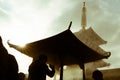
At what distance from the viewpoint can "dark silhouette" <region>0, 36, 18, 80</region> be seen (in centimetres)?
398

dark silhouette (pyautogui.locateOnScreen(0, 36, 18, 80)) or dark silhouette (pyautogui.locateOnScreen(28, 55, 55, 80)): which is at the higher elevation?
dark silhouette (pyautogui.locateOnScreen(28, 55, 55, 80))

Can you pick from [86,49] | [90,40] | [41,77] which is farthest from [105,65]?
[41,77]

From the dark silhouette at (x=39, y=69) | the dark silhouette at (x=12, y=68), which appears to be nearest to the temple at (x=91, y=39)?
the dark silhouette at (x=39, y=69)

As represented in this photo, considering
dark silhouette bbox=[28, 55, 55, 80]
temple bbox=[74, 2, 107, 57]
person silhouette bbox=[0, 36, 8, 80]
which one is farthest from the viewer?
temple bbox=[74, 2, 107, 57]

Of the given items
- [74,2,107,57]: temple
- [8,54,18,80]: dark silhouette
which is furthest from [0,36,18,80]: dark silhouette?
[74,2,107,57]: temple

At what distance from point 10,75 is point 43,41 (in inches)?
249

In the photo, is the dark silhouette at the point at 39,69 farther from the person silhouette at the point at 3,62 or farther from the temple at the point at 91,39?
the temple at the point at 91,39

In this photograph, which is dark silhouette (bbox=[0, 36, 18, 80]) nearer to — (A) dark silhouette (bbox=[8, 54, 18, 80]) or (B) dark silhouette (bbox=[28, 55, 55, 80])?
(A) dark silhouette (bbox=[8, 54, 18, 80])

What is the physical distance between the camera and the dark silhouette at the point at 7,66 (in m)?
3.98

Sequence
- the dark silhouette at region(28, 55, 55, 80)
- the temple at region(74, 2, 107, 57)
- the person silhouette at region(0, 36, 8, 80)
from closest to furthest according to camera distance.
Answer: the person silhouette at region(0, 36, 8, 80), the dark silhouette at region(28, 55, 55, 80), the temple at region(74, 2, 107, 57)

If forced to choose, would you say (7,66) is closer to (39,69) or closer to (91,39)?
(39,69)

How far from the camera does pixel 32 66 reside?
7262mm

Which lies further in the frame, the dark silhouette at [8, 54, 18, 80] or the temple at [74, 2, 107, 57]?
the temple at [74, 2, 107, 57]

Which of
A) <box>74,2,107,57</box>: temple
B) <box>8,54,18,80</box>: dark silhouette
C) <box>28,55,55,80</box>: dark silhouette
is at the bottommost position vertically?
<box>8,54,18,80</box>: dark silhouette
